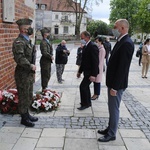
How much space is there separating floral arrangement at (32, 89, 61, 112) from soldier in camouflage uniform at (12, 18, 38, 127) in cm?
65

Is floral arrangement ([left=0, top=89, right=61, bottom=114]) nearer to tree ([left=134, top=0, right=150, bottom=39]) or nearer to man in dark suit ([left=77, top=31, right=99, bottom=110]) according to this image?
man in dark suit ([left=77, top=31, right=99, bottom=110])

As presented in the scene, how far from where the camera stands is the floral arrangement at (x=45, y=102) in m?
5.52

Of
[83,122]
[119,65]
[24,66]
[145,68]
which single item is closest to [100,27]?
[145,68]

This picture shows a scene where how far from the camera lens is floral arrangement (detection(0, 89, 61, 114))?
528 centimetres

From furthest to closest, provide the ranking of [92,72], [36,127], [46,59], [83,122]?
1. [46,59]
2. [92,72]
3. [83,122]
4. [36,127]

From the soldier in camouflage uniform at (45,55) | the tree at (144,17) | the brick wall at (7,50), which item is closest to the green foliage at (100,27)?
the tree at (144,17)

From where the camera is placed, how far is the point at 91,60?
5582mm

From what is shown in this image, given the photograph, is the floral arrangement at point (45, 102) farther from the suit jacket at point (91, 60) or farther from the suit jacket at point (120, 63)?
the suit jacket at point (120, 63)

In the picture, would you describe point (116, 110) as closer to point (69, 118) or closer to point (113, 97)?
point (113, 97)

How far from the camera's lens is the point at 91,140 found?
164 inches

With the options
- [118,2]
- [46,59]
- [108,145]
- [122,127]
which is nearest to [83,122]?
[122,127]

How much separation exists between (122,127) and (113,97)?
1.07 meters

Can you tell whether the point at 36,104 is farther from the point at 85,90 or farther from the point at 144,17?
the point at 144,17

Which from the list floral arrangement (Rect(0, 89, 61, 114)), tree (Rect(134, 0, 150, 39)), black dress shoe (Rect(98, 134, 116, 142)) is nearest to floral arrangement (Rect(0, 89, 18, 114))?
floral arrangement (Rect(0, 89, 61, 114))
